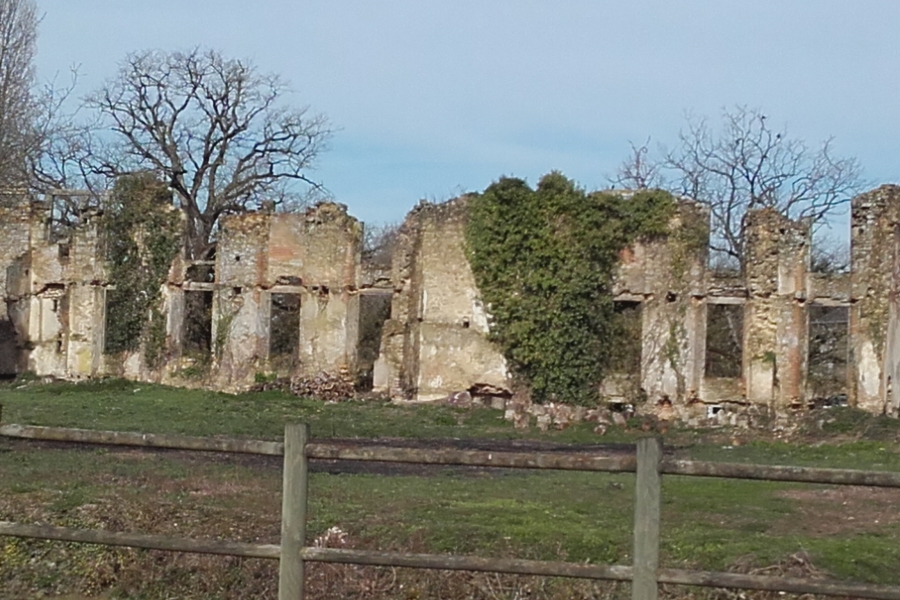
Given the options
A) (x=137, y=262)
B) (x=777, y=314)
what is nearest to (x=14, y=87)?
(x=137, y=262)

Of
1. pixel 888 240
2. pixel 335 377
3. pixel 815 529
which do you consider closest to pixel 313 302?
pixel 335 377

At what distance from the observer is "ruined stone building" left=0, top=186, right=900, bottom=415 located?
2453 cm

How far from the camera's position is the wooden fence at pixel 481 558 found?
5.04m

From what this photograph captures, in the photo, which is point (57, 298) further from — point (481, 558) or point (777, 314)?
point (481, 558)

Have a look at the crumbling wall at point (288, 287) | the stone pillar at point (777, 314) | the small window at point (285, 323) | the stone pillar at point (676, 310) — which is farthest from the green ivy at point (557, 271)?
the small window at point (285, 323)

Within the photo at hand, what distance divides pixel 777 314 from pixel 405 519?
56.7ft

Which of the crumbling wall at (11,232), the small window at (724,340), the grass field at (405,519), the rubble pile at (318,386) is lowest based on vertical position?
the grass field at (405,519)

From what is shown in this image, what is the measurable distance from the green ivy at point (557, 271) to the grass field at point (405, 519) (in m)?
8.14

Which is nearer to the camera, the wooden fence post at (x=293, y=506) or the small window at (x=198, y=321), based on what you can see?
the wooden fence post at (x=293, y=506)

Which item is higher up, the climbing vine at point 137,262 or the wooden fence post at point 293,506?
the climbing vine at point 137,262

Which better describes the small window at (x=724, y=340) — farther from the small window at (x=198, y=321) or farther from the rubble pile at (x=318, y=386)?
the small window at (x=198, y=321)

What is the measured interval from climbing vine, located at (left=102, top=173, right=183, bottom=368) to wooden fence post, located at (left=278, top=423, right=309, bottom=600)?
23362 mm

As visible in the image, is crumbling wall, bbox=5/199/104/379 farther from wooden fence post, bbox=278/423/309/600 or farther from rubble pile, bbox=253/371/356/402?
wooden fence post, bbox=278/423/309/600

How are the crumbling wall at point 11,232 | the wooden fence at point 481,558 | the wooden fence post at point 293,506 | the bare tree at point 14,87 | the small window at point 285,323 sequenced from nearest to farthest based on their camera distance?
the wooden fence at point 481,558 → the wooden fence post at point 293,506 → the bare tree at point 14,87 → the small window at point 285,323 → the crumbling wall at point 11,232
